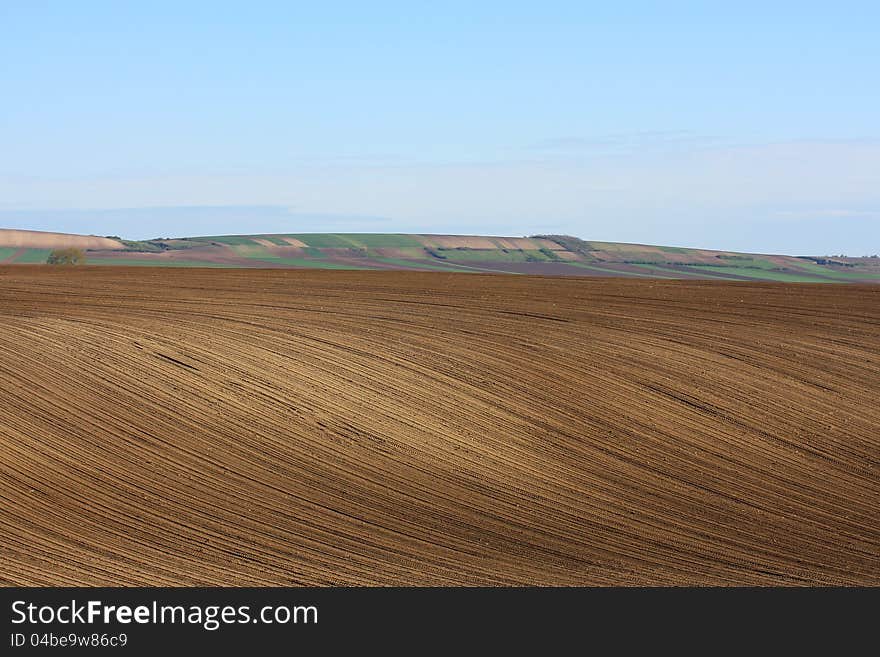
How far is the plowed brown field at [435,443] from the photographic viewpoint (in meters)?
14.0

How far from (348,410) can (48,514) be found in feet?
18.9

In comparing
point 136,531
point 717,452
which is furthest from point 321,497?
point 717,452

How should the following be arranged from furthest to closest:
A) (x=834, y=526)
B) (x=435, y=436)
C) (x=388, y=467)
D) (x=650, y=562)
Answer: (x=435, y=436) → (x=388, y=467) → (x=834, y=526) → (x=650, y=562)

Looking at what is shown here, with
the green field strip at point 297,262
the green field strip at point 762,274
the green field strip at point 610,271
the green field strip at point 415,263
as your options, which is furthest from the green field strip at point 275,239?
the green field strip at point 762,274

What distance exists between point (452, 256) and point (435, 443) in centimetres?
9122

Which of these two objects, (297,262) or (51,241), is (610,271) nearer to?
(297,262)

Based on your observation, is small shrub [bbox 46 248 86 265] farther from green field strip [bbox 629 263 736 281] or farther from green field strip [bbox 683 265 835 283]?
green field strip [bbox 683 265 835 283]

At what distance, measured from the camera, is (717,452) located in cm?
1847

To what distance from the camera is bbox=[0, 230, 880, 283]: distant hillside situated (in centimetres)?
9475

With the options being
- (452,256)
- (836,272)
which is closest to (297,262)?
(452,256)

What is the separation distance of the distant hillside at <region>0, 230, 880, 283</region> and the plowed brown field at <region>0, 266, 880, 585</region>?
6604cm

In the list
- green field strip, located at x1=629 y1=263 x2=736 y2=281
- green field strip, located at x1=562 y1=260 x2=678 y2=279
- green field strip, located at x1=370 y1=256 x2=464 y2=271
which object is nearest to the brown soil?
green field strip, located at x1=370 y1=256 x2=464 y2=271

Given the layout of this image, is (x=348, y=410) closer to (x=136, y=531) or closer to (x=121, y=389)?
(x=121, y=389)

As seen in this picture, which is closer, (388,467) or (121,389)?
(388,467)
